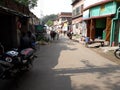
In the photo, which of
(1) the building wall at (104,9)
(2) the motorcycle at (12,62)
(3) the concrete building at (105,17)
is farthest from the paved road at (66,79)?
(1) the building wall at (104,9)

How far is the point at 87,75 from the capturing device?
8766 millimetres

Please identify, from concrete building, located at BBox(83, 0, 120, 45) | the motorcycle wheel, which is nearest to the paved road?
the motorcycle wheel

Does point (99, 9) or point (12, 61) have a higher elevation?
point (99, 9)

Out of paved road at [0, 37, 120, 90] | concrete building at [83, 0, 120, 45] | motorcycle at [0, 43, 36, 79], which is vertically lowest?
paved road at [0, 37, 120, 90]

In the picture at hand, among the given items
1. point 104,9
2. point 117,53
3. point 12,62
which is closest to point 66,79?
point 12,62

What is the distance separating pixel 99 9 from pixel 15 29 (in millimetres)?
12312

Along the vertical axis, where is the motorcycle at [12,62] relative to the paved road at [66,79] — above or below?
above

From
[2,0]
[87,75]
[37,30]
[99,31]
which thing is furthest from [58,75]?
[37,30]

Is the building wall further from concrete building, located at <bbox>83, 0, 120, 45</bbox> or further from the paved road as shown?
the paved road

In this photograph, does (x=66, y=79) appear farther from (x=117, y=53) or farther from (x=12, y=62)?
(x=117, y=53)

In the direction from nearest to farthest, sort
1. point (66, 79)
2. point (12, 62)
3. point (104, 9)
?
point (12, 62) < point (66, 79) < point (104, 9)

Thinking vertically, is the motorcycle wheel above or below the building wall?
below

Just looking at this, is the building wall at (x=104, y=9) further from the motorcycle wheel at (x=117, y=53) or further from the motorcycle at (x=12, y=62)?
the motorcycle at (x=12, y=62)

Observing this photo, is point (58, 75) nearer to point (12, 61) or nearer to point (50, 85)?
point (50, 85)
